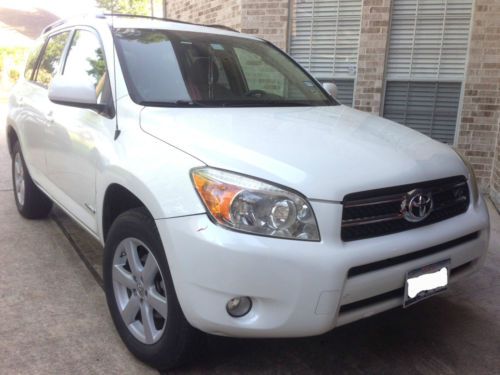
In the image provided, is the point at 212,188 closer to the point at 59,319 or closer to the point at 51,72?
the point at 59,319

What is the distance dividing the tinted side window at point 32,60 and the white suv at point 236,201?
4.78 feet

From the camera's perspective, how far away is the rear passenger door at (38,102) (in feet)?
12.7

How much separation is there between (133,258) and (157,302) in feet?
0.91

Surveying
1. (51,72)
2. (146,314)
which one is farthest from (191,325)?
(51,72)

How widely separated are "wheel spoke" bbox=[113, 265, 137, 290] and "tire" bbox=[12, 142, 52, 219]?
2.18 m

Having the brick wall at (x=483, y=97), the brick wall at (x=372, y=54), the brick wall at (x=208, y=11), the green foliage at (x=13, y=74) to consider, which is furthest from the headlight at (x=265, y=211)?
the green foliage at (x=13, y=74)

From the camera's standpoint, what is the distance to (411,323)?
9.99 ft

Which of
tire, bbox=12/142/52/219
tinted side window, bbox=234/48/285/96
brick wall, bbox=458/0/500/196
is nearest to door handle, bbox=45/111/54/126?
tire, bbox=12/142/52/219

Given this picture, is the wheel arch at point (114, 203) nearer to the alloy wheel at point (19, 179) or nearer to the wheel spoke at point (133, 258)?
the wheel spoke at point (133, 258)

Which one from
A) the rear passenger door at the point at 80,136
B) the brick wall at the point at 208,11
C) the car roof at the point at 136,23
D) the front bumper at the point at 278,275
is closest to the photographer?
the front bumper at the point at 278,275

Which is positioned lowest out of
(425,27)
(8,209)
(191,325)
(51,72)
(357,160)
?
(8,209)

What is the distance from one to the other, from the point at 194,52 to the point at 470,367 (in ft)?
8.05

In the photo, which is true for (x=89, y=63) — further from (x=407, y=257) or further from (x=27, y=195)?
(x=407, y=257)

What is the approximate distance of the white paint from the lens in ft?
7.54
